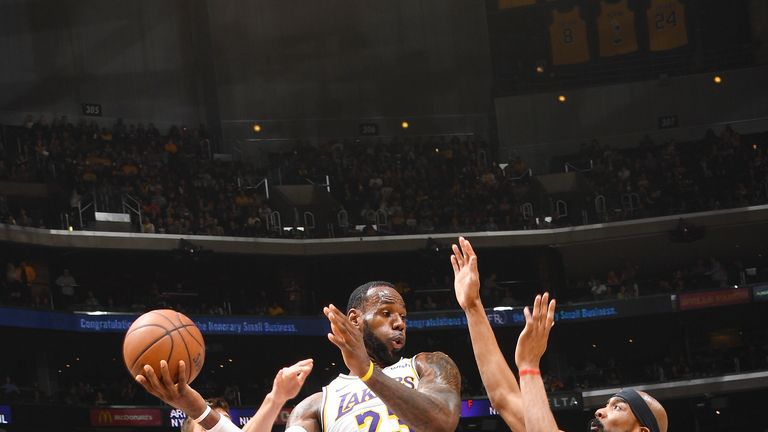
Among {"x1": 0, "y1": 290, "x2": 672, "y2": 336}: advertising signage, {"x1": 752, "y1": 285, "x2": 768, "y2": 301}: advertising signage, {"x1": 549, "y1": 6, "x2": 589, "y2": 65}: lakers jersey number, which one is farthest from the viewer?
{"x1": 549, "y1": 6, "x2": 589, "y2": 65}: lakers jersey number

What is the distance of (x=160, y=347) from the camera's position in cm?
469

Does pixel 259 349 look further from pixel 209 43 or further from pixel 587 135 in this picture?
pixel 587 135

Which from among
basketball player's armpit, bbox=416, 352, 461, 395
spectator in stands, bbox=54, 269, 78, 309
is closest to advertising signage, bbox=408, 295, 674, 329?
spectator in stands, bbox=54, 269, 78, 309

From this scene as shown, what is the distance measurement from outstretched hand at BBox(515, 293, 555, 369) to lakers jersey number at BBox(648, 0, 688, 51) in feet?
105

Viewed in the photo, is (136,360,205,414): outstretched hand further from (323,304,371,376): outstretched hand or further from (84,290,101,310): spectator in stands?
(84,290,101,310): spectator in stands

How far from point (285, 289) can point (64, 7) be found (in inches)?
426

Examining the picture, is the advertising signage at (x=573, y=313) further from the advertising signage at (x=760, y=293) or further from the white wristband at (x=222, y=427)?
the white wristband at (x=222, y=427)

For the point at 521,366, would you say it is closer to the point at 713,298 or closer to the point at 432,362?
the point at 432,362

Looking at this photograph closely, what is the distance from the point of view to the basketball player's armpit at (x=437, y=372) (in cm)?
491

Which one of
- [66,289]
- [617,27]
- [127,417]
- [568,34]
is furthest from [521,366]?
[617,27]

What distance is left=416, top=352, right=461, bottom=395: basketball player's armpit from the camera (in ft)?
16.1

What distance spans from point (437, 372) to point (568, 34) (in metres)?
31.8

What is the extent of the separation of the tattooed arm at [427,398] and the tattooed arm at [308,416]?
55 centimetres

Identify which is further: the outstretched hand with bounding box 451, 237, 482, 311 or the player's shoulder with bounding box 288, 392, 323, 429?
the player's shoulder with bounding box 288, 392, 323, 429
